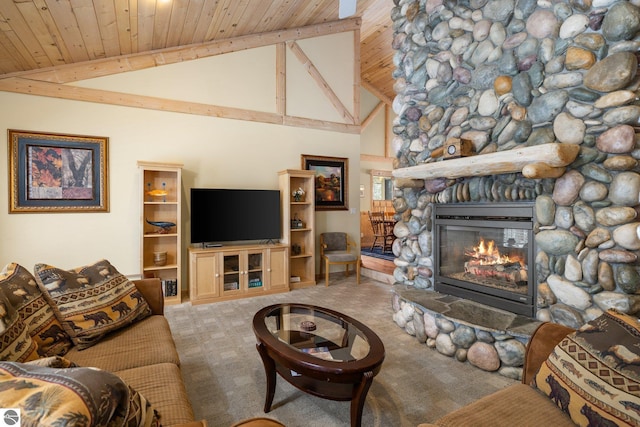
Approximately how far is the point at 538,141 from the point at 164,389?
2863mm

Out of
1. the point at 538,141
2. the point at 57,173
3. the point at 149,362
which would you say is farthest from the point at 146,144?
the point at 538,141

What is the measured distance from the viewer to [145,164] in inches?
156

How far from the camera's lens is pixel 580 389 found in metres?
1.28

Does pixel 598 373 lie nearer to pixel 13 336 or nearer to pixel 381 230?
pixel 13 336

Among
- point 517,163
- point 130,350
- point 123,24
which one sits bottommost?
point 130,350

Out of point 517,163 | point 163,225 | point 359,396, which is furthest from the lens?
point 163,225

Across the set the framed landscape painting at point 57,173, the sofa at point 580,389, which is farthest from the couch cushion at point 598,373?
the framed landscape painting at point 57,173

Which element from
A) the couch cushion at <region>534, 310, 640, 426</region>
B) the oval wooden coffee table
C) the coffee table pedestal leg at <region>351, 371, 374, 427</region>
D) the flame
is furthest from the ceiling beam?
the couch cushion at <region>534, 310, 640, 426</region>

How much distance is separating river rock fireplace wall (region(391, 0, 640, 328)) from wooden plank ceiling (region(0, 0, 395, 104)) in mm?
2042

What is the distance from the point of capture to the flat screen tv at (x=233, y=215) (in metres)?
4.42

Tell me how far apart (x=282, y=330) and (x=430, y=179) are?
7.02 ft

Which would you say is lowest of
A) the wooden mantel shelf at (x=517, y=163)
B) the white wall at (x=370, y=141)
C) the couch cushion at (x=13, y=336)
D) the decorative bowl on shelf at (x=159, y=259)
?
Answer: the decorative bowl on shelf at (x=159, y=259)

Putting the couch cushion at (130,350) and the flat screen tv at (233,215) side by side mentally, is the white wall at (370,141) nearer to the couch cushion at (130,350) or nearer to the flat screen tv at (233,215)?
the flat screen tv at (233,215)

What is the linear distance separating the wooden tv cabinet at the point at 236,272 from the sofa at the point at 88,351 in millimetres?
1803
